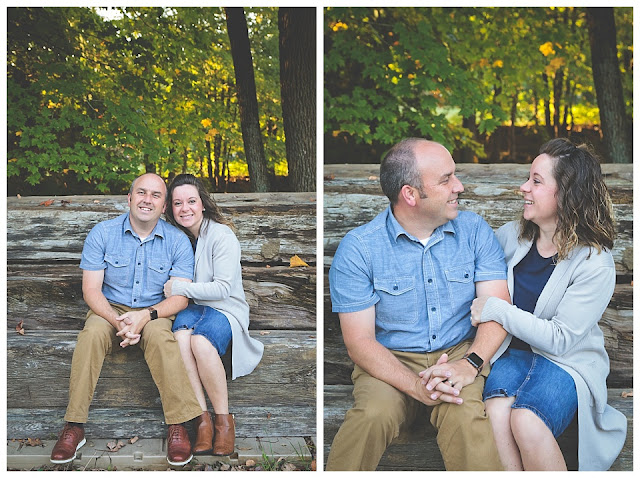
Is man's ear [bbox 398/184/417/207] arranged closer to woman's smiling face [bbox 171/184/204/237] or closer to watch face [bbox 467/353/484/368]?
watch face [bbox 467/353/484/368]

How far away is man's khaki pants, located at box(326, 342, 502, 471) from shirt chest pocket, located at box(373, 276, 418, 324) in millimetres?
297

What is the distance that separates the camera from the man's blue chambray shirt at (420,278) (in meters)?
2.71

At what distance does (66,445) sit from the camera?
2861mm

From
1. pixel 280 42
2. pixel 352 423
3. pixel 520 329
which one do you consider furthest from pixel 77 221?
pixel 520 329

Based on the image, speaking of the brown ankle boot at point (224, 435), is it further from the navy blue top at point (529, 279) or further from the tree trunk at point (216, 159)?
the navy blue top at point (529, 279)

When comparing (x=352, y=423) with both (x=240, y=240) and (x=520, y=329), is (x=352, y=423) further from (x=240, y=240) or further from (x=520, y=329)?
(x=240, y=240)

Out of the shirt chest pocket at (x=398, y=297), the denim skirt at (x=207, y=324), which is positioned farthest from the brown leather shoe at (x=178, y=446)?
the shirt chest pocket at (x=398, y=297)

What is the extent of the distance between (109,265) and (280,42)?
140 cm

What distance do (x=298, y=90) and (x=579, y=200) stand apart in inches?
58.0

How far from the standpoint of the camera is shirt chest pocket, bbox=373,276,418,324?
8.90 feet

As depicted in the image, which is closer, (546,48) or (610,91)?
(610,91)

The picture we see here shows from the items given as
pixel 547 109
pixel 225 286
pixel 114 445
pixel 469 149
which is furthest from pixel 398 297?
pixel 547 109

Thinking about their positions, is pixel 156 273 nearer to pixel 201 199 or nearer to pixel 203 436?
pixel 201 199

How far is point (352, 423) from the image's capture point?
2.50 meters
